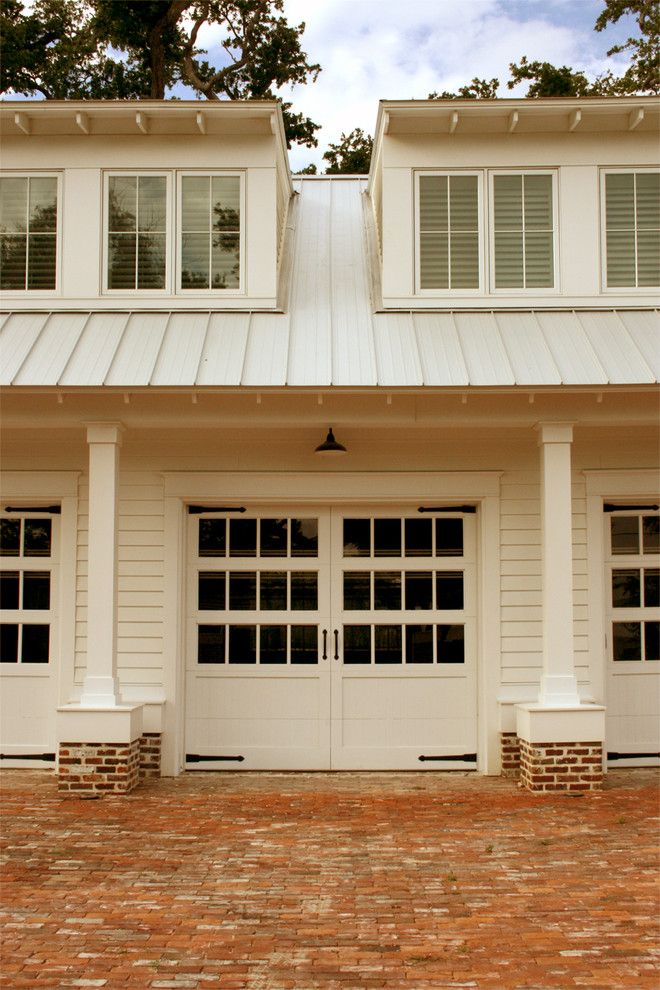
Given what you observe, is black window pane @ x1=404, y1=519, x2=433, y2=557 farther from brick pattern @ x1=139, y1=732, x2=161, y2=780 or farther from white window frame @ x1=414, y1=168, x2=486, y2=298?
brick pattern @ x1=139, y1=732, x2=161, y2=780

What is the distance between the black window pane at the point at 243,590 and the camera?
28.2 ft

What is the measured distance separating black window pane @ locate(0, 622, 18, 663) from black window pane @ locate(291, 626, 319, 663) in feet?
8.35

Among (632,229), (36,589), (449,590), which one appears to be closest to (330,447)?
(449,590)

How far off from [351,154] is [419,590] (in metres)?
13.9

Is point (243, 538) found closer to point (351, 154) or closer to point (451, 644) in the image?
point (451, 644)

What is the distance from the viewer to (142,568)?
8.47m

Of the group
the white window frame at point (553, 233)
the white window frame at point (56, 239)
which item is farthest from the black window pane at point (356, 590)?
the white window frame at point (56, 239)

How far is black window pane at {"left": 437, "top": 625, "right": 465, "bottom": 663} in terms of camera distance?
853 centimetres

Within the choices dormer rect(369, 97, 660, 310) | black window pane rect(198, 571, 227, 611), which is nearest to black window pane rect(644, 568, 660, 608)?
dormer rect(369, 97, 660, 310)

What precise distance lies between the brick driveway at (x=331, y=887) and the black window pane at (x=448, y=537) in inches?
80.7

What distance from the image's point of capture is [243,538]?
28.4 ft

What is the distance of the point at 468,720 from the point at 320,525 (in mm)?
2190

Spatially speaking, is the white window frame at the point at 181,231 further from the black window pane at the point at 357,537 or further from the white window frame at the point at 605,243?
the white window frame at the point at 605,243

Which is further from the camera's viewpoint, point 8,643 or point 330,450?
point 8,643
